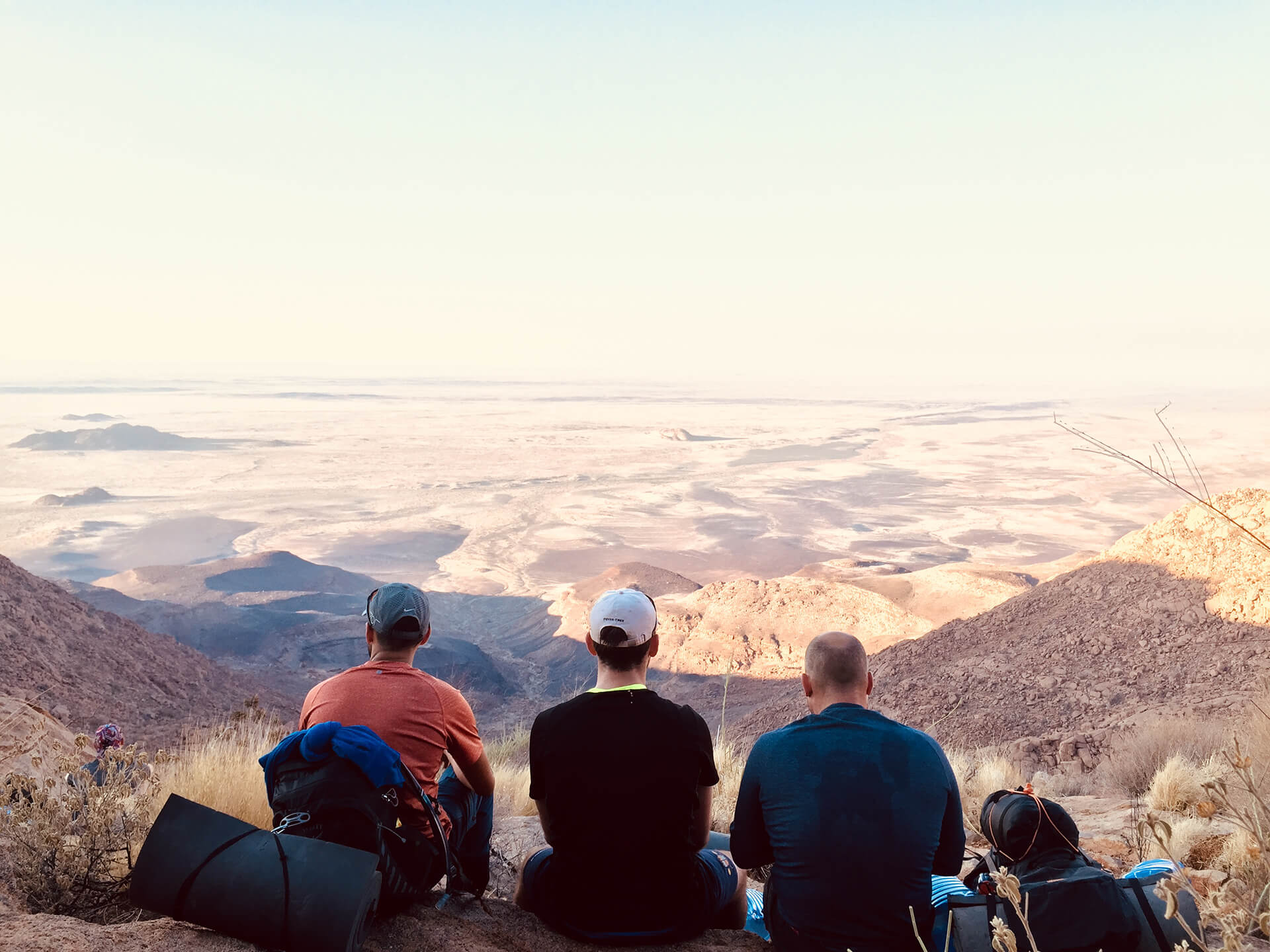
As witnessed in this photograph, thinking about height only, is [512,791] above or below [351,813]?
below

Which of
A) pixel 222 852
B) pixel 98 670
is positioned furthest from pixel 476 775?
pixel 98 670

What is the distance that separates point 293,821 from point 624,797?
118 cm

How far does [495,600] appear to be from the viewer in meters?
44.6

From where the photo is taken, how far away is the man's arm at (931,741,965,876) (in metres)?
3.18

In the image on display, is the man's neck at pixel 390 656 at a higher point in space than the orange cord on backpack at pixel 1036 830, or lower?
higher

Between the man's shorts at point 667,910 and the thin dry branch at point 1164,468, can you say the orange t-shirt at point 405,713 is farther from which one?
the thin dry branch at point 1164,468

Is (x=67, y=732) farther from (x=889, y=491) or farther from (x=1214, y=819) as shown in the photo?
(x=889, y=491)

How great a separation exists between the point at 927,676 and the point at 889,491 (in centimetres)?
6775

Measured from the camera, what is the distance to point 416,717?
Result: 3.53 meters

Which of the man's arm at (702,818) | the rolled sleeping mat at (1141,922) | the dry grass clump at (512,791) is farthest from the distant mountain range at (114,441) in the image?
the rolled sleeping mat at (1141,922)

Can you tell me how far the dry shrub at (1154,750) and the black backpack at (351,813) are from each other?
689 cm

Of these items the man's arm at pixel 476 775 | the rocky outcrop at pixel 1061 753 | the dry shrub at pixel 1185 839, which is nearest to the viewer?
the man's arm at pixel 476 775

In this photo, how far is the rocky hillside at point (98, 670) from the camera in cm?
1423

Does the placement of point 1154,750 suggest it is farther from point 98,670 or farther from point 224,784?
point 98,670
